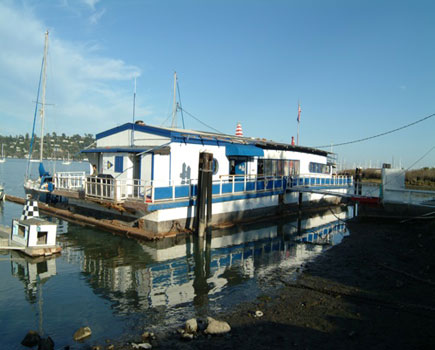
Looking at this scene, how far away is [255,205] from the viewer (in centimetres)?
2169

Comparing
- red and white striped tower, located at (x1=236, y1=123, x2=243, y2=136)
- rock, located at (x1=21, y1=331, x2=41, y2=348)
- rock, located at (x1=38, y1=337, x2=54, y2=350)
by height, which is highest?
red and white striped tower, located at (x1=236, y1=123, x2=243, y2=136)

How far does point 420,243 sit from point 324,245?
13.6ft

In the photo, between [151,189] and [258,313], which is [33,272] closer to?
[151,189]

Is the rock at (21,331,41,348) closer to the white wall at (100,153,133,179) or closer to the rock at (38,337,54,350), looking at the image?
the rock at (38,337,54,350)

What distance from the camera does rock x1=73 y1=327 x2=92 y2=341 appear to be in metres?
7.09

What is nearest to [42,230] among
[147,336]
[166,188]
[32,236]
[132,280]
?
[32,236]

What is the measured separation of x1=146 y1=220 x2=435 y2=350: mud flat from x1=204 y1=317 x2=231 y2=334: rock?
0.14 meters

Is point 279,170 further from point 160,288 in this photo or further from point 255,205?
point 160,288

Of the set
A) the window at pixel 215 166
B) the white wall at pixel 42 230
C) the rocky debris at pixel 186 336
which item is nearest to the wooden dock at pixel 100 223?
the white wall at pixel 42 230

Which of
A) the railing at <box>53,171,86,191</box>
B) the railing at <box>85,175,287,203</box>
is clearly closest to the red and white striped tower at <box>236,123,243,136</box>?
the railing at <box>85,175,287,203</box>

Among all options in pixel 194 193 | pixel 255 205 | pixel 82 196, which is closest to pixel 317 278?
pixel 194 193

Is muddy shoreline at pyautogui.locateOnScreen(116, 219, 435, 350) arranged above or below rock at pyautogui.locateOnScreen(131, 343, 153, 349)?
above

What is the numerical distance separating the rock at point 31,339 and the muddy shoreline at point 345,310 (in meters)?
2.07

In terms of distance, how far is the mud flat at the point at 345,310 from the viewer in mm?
6547
